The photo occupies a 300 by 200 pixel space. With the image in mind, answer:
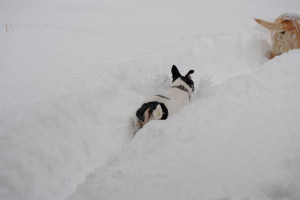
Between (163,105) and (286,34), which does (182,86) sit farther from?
(286,34)

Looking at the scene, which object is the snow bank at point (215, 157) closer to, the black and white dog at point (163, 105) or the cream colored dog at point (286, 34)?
the black and white dog at point (163, 105)

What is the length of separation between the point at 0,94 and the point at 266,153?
2718 mm

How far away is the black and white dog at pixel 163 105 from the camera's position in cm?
232

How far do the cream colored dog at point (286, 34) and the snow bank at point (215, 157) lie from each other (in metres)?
2.58

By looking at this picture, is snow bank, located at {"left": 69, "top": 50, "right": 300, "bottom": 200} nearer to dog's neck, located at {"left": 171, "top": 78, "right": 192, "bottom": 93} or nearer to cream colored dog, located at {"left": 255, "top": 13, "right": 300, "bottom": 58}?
dog's neck, located at {"left": 171, "top": 78, "right": 192, "bottom": 93}

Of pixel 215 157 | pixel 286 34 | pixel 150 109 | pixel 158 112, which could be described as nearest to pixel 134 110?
pixel 150 109

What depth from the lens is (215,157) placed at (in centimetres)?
149

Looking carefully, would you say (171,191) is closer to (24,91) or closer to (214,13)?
(24,91)

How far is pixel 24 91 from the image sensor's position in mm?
2568

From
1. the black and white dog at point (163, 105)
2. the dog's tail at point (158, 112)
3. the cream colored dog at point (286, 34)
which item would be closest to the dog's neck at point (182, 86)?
the black and white dog at point (163, 105)

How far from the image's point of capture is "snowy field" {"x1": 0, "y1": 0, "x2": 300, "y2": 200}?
1348mm

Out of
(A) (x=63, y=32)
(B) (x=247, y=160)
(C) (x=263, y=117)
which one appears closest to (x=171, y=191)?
(B) (x=247, y=160)

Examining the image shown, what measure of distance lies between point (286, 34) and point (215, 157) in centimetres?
402

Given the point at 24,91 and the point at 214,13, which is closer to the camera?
the point at 24,91
